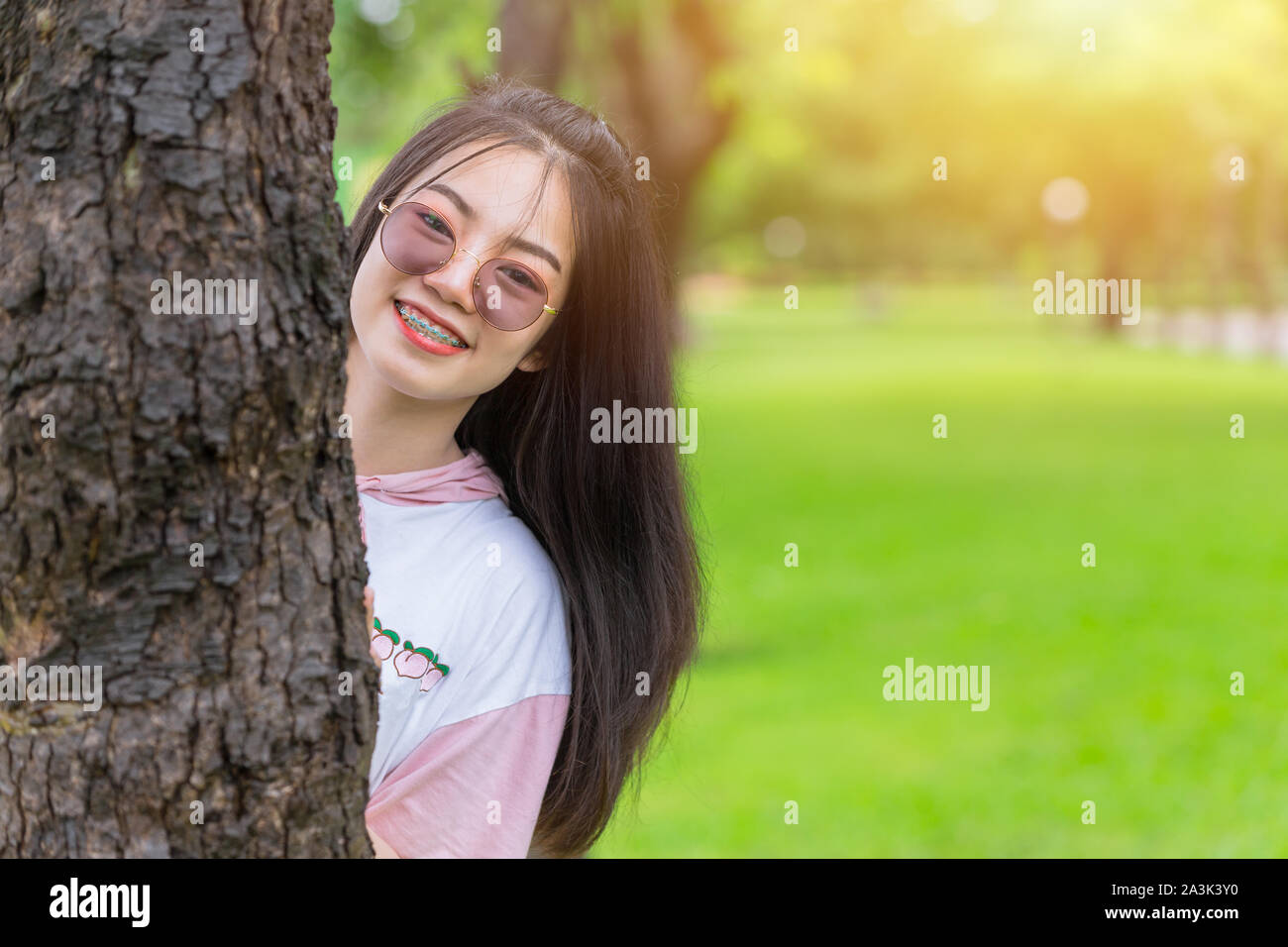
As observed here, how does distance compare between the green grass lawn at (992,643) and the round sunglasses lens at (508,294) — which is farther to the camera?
the green grass lawn at (992,643)

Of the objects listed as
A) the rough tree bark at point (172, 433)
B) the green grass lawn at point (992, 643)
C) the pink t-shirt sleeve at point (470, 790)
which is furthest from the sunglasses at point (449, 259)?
the green grass lawn at point (992, 643)

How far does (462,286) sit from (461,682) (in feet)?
2.07

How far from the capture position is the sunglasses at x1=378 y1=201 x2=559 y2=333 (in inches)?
87.4

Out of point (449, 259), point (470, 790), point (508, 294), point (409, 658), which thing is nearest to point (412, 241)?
point (449, 259)

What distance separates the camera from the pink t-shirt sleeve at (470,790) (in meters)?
2.11

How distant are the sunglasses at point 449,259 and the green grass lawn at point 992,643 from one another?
956 mm

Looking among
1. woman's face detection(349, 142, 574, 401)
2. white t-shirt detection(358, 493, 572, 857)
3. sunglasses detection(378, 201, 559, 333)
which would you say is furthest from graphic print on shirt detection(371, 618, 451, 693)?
sunglasses detection(378, 201, 559, 333)

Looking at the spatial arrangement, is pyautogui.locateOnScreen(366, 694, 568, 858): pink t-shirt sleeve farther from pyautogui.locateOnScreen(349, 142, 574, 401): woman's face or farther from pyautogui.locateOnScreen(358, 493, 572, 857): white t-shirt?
pyautogui.locateOnScreen(349, 142, 574, 401): woman's face

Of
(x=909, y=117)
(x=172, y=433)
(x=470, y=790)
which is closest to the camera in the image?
(x=172, y=433)

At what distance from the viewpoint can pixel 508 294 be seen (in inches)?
89.1

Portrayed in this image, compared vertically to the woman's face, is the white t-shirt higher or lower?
lower

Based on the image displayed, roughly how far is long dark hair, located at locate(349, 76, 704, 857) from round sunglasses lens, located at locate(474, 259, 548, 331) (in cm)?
15

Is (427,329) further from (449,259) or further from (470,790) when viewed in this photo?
(470,790)

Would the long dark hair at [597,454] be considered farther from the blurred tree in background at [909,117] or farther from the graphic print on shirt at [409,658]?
the blurred tree in background at [909,117]
